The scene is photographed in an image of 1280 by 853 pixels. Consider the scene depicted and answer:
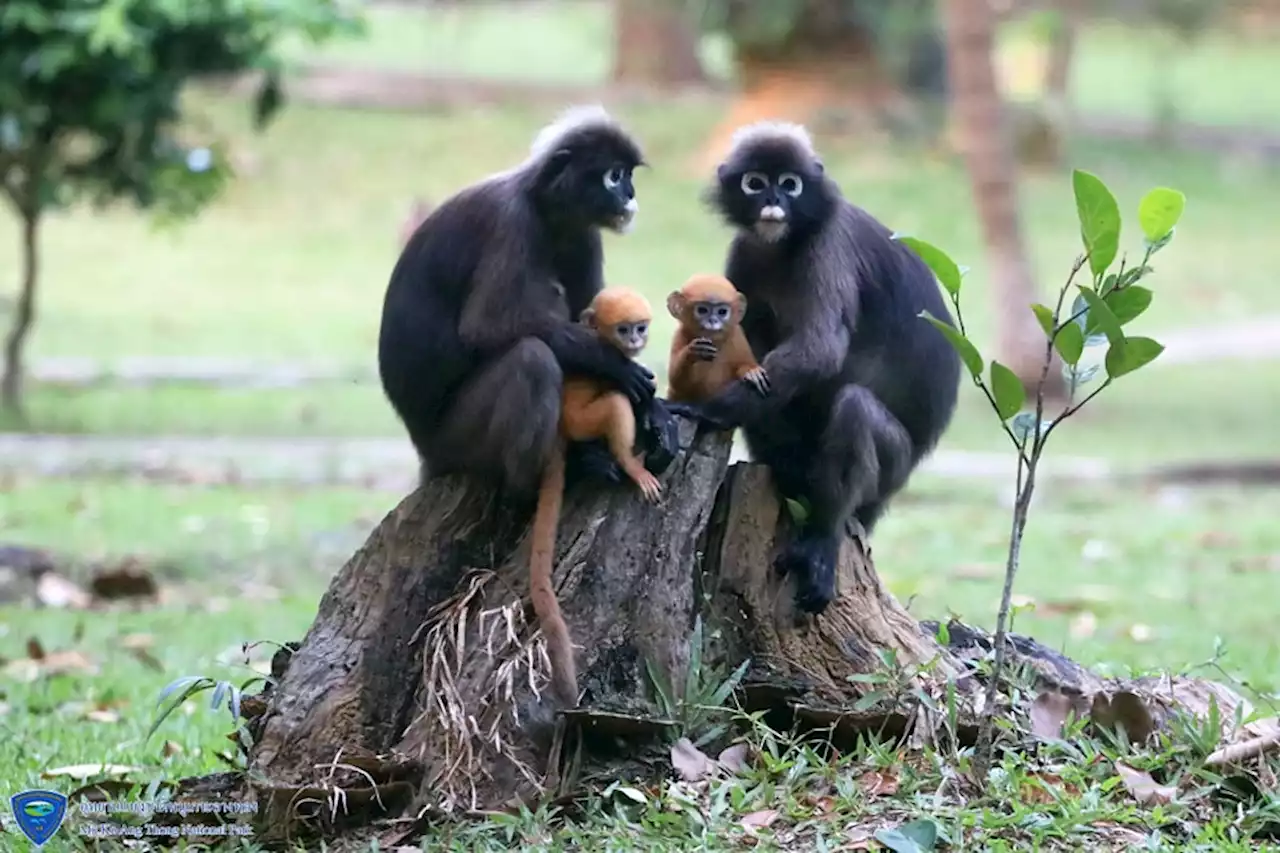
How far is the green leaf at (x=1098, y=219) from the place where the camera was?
4.15 meters

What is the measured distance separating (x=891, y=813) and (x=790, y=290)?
197 cm

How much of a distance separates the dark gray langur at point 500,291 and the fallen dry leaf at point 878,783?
4.08ft

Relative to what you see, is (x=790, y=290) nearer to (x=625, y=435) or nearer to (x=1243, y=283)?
(x=625, y=435)

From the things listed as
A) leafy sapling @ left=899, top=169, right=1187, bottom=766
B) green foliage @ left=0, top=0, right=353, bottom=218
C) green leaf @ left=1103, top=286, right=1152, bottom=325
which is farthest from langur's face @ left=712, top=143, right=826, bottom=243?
green foliage @ left=0, top=0, right=353, bottom=218

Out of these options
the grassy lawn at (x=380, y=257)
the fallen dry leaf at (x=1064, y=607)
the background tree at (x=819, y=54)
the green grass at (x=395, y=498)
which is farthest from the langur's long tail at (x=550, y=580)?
the background tree at (x=819, y=54)

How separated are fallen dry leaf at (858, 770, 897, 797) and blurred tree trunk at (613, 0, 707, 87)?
29485mm

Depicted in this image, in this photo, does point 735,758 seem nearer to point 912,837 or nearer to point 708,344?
point 912,837

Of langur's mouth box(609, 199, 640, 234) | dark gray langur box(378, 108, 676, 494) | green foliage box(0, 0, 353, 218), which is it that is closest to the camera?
dark gray langur box(378, 108, 676, 494)

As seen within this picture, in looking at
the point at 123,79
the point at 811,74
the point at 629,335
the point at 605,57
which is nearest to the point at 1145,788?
the point at 629,335

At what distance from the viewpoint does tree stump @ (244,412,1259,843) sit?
4.45 metres

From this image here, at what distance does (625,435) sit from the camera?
486cm

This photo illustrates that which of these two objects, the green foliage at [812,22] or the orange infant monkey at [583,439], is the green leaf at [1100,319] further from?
the green foliage at [812,22]

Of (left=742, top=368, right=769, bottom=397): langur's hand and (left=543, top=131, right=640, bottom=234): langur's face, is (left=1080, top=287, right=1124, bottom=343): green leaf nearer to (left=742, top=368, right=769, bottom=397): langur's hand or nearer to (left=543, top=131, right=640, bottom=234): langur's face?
(left=742, top=368, right=769, bottom=397): langur's hand

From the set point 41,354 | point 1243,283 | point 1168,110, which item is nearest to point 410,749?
point 41,354
